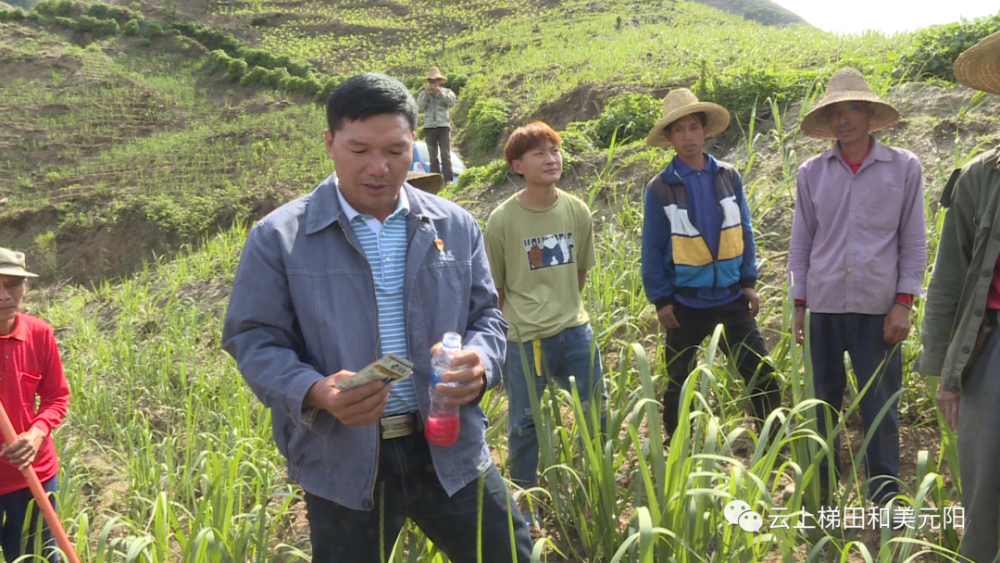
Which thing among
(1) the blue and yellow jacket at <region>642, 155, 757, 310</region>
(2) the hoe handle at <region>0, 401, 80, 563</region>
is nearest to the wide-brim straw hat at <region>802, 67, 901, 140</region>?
(1) the blue and yellow jacket at <region>642, 155, 757, 310</region>

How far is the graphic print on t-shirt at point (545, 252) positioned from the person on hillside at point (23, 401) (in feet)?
5.83

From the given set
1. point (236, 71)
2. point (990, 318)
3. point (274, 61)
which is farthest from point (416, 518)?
point (274, 61)

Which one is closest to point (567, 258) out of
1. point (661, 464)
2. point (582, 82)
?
point (661, 464)

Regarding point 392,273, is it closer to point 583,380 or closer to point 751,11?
point 583,380

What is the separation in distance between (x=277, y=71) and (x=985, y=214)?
71.4 ft

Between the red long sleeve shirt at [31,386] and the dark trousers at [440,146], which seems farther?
the dark trousers at [440,146]

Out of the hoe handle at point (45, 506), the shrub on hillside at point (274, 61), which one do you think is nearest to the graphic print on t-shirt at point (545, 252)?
the hoe handle at point (45, 506)

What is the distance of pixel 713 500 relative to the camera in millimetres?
1650

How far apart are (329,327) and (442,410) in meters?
0.30

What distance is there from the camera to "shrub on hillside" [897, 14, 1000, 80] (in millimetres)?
5629

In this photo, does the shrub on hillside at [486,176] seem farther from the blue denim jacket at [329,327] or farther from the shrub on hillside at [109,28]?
the shrub on hillside at [109,28]

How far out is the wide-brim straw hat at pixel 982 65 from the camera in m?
1.93

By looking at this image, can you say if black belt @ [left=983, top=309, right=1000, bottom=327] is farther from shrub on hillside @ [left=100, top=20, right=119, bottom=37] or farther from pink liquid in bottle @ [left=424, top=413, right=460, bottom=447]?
shrub on hillside @ [left=100, top=20, right=119, bottom=37]

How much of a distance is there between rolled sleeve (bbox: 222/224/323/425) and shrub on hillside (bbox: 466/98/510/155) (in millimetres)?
A: 9721
